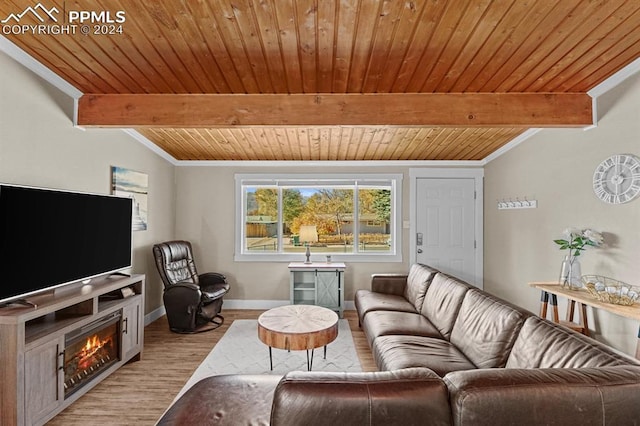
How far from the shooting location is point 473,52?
86.5 inches

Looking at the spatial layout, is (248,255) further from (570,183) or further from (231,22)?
(570,183)

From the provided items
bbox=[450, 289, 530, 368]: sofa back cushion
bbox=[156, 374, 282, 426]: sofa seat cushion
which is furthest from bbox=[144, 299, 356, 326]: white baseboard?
bbox=[156, 374, 282, 426]: sofa seat cushion

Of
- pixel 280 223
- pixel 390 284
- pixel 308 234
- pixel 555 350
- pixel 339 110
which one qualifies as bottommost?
pixel 390 284

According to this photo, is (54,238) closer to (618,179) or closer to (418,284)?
(418,284)

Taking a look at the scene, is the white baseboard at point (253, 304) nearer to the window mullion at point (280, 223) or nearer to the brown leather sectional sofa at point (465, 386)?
the window mullion at point (280, 223)

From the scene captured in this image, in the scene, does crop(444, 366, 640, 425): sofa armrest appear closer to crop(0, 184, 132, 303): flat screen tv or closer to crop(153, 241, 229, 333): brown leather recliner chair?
crop(0, 184, 132, 303): flat screen tv

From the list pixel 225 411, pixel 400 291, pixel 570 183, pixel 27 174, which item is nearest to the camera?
pixel 225 411

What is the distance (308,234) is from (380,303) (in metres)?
1.52

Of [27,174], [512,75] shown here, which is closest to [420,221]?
[512,75]

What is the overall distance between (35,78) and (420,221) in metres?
4.57

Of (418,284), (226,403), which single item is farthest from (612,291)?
(226,403)

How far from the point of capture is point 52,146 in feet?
8.53

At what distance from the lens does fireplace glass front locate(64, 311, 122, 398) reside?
2275mm

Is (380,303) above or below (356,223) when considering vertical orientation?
below
